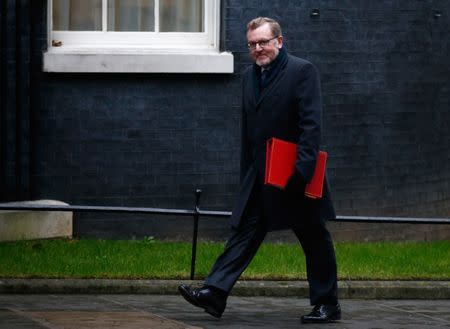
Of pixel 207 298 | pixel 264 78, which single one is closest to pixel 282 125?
pixel 264 78

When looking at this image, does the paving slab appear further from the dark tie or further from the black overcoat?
the dark tie

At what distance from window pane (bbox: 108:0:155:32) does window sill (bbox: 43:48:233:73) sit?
294 mm

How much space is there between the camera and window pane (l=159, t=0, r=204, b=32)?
46.2 feet

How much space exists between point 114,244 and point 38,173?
1035 mm

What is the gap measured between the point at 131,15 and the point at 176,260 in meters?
2.80

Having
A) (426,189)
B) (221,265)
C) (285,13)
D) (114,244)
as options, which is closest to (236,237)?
(221,265)

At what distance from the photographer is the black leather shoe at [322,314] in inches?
381

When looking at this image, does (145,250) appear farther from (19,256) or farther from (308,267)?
(308,267)

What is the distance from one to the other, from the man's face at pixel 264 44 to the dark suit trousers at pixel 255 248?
0.84m

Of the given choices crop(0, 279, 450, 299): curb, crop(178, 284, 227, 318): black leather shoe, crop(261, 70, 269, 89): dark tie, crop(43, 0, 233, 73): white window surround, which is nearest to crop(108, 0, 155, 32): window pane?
crop(43, 0, 233, 73): white window surround

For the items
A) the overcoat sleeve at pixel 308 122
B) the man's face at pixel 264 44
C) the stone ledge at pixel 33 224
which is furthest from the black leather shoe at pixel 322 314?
the stone ledge at pixel 33 224

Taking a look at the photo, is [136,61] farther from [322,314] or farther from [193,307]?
[322,314]

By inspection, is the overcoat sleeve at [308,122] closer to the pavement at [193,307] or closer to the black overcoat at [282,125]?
the black overcoat at [282,125]

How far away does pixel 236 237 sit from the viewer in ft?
31.9
